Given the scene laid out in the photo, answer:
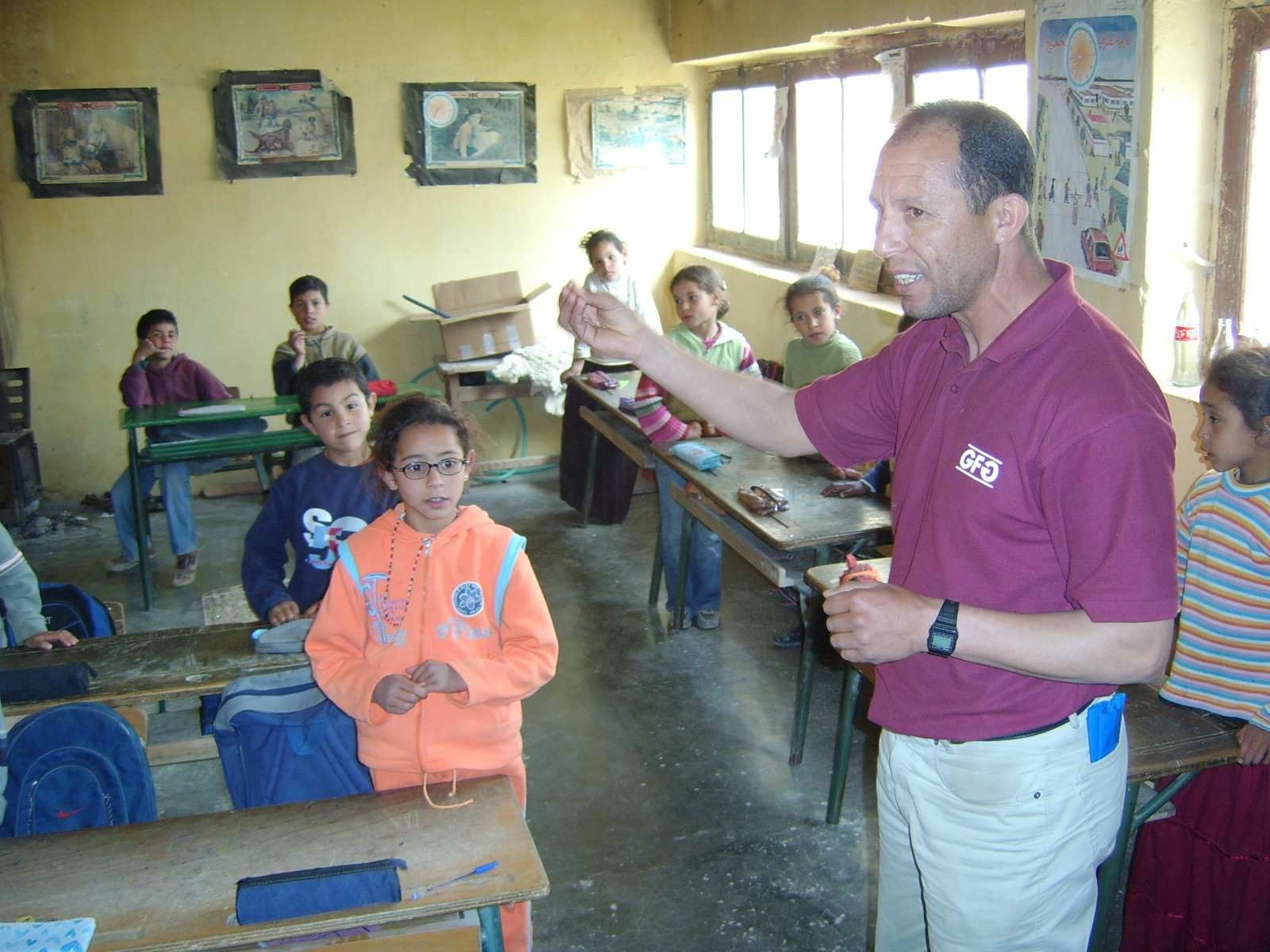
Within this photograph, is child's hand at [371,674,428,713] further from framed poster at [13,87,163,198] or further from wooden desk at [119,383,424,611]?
framed poster at [13,87,163,198]

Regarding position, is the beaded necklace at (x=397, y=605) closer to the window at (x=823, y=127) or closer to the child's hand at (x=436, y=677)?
the child's hand at (x=436, y=677)

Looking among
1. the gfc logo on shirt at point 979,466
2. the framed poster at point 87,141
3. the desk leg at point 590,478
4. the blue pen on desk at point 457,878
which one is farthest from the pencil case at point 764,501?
the framed poster at point 87,141

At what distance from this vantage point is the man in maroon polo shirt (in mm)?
1351

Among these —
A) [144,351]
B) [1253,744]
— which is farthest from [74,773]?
[144,351]

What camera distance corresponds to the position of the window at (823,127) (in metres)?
4.43

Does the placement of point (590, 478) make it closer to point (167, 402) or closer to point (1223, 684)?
point (167, 402)

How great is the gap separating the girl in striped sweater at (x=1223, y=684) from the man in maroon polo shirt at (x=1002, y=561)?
75cm

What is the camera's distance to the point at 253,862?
181 centimetres

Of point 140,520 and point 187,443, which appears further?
point 140,520

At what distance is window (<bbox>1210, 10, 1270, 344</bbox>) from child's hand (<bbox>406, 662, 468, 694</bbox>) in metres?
2.36

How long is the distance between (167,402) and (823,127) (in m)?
→ 3.49

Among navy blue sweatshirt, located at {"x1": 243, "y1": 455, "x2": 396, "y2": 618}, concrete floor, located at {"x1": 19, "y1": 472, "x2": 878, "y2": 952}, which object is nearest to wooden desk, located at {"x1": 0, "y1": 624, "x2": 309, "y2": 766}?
navy blue sweatshirt, located at {"x1": 243, "y1": 455, "x2": 396, "y2": 618}

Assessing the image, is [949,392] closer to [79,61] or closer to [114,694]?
[114,694]

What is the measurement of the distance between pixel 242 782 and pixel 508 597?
0.64 metres
